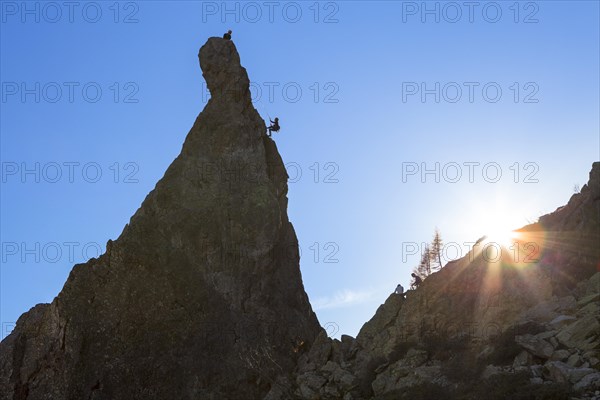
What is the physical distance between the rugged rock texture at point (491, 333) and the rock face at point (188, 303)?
12.1 feet

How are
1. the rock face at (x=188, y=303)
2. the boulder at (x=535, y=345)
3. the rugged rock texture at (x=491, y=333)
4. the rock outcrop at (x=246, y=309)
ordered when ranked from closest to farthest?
the rugged rock texture at (x=491, y=333)
the boulder at (x=535, y=345)
the rock outcrop at (x=246, y=309)
the rock face at (x=188, y=303)

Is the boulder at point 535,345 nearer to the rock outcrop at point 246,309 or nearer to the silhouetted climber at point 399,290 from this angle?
the rock outcrop at point 246,309

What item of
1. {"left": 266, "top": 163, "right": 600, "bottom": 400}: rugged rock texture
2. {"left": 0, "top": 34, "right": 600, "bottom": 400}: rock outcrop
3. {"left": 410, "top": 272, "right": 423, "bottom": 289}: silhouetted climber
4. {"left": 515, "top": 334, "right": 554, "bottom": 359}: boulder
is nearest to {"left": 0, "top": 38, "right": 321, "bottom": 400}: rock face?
{"left": 0, "top": 34, "right": 600, "bottom": 400}: rock outcrop

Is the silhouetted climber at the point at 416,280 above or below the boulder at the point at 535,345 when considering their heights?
above

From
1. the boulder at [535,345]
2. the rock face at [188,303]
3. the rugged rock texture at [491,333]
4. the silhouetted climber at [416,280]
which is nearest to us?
the rugged rock texture at [491,333]

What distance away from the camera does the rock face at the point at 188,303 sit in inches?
1545

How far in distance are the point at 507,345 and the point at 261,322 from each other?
15.8 m

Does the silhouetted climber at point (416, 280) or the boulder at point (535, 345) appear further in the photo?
the silhouetted climber at point (416, 280)

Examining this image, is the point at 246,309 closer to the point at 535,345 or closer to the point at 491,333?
the point at 491,333

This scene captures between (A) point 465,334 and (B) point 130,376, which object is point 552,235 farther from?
(B) point 130,376

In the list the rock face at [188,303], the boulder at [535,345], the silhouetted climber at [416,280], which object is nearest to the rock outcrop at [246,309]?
the rock face at [188,303]

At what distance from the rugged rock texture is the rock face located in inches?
145

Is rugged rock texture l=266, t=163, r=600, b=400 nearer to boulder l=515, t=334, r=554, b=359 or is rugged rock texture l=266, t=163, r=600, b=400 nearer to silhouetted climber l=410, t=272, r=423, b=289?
boulder l=515, t=334, r=554, b=359

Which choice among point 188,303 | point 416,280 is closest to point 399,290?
point 416,280
